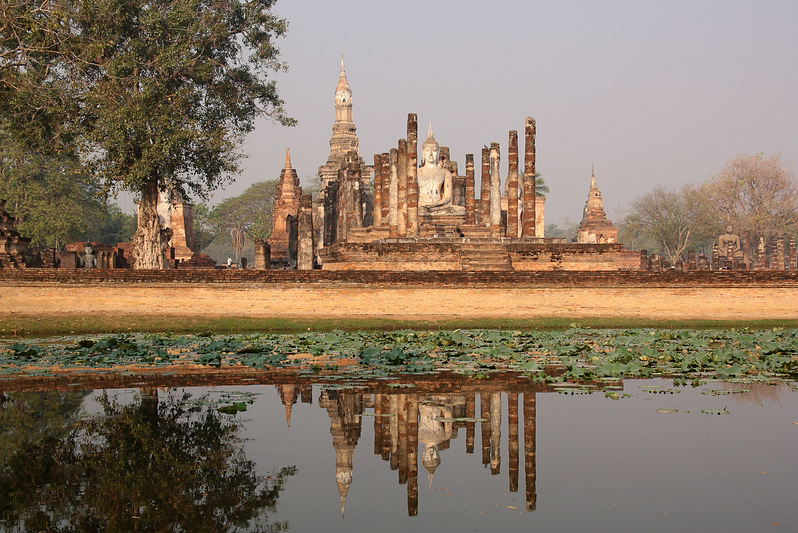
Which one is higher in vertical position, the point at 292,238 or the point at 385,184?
the point at 385,184

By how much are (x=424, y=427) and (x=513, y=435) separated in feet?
2.41

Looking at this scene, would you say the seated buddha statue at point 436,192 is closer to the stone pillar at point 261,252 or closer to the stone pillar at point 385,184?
the stone pillar at point 385,184

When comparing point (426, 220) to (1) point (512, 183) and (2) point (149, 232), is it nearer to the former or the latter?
(1) point (512, 183)

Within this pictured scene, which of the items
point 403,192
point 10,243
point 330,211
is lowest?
point 10,243

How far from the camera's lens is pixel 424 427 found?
7.64 metres

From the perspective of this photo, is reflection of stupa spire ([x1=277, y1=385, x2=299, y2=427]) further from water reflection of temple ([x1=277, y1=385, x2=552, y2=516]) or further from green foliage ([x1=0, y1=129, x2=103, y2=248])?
green foliage ([x1=0, y1=129, x2=103, y2=248])

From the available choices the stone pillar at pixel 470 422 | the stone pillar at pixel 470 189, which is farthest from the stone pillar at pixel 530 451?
the stone pillar at pixel 470 189

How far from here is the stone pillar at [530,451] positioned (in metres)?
5.65

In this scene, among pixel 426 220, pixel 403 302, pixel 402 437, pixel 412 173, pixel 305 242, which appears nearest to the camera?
pixel 402 437

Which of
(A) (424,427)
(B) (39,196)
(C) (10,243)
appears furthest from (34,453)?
(B) (39,196)

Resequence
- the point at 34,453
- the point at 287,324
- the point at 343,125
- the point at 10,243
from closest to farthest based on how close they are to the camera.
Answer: the point at 34,453 < the point at 287,324 < the point at 10,243 < the point at 343,125

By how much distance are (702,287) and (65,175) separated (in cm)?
4035

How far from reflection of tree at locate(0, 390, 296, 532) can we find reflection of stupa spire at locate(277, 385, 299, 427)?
2.71ft

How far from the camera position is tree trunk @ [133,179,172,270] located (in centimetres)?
2678
